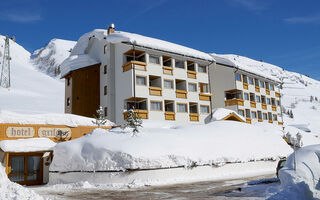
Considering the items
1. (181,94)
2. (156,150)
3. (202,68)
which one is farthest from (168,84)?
(156,150)

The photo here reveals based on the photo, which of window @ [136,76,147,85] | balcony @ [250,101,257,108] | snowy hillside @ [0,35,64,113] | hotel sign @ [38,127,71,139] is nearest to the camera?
hotel sign @ [38,127,71,139]

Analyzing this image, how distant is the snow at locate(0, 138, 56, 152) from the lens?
66.4 feet

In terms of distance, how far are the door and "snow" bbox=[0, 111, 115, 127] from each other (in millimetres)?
2382

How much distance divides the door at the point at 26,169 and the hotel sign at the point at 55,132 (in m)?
1.54

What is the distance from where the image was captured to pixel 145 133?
74.2ft

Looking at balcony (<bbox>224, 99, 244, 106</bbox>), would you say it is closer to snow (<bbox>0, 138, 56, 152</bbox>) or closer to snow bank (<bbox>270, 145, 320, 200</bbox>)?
snow (<bbox>0, 138, 56, 152</bbox>)

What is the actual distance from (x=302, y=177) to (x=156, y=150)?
10.6 meters

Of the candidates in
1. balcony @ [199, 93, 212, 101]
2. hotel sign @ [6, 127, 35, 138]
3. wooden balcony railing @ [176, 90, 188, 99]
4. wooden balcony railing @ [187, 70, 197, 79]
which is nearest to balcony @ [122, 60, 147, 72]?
wooden balcony railing @ [176, 90, 188, 99]

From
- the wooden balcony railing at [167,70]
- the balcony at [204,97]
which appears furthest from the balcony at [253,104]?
the wooden balcony railing at [167,70]

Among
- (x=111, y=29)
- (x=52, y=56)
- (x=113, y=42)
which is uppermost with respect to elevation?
(x=52, y=56)

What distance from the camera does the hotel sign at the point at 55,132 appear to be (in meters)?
22.8

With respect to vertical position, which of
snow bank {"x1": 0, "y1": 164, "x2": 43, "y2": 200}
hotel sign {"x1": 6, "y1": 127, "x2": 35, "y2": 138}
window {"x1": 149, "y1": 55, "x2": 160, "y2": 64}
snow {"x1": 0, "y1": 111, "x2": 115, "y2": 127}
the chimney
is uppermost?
the chimney

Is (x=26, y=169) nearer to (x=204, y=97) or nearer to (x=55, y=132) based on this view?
(x=55, y=132)

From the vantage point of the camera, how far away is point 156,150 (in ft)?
65.6
